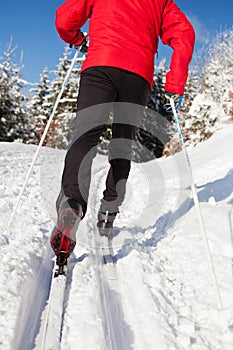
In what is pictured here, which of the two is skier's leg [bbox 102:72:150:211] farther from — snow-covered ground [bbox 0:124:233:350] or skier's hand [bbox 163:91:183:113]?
snow-covered ground [bbox 0:124:233:350]

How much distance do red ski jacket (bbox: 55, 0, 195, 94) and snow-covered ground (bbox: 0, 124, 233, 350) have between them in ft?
4.01

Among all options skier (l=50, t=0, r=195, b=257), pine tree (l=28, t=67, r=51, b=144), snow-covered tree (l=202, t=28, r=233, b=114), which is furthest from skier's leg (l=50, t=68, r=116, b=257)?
pine tree (l=28, t=67, r=51, b=144)

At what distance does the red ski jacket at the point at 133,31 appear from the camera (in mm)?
2133

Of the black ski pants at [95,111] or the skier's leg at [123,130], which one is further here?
the skier's leg at [123,130]

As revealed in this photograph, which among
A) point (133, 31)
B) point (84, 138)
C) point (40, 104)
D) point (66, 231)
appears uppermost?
point (40, 104)

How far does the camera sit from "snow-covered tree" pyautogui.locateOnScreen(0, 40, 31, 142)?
20406mm

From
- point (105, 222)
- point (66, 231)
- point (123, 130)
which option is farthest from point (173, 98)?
point (66, 231)

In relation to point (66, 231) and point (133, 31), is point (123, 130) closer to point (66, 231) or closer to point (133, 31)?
point (133, 31)

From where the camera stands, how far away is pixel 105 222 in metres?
2.53

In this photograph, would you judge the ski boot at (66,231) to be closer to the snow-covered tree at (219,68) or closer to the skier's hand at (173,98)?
the skier's hand at (173,98)

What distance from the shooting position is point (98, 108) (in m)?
2.12

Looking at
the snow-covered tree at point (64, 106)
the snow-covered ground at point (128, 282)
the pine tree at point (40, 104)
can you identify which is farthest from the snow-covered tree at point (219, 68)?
the snow-covered ground at point (128, 282)

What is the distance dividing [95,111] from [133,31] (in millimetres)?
592

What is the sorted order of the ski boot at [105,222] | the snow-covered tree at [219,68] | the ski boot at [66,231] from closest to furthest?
→ the ski boot at [66,231] < the ski boot at [105,222] < the snow-covered tree at [219,68]
